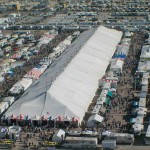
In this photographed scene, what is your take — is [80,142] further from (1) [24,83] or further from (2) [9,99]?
(1) [24,83]

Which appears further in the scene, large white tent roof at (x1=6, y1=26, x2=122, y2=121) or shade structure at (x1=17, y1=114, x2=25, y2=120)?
large white tent roof at (x1=6, y1=26, x2=122, y2=121)

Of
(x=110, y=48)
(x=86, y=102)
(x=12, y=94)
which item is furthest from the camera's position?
(x=110, y=48)

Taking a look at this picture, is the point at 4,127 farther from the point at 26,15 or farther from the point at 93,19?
the point at 26,15

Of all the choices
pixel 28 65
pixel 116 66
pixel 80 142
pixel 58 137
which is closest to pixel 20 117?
pixel 58 137

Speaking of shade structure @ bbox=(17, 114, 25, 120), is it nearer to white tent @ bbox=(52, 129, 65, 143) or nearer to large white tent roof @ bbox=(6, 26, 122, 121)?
large white tent roof @ bbox=(6, 26, 122, 121)

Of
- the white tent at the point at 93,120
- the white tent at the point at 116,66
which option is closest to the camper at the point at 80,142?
the white tent at the point at 93,120

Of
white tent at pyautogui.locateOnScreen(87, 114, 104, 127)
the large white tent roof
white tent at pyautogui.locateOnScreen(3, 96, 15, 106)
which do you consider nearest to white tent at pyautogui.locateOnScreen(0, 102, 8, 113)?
white tent at pyautogui.locateOnScreen(3, 96, 15, 106)

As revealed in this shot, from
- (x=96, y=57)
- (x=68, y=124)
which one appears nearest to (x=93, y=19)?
(x=96, y=57)

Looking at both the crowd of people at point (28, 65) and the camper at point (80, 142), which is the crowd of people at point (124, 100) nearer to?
the camper at point (80, 142)

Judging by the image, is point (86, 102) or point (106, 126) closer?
point (106, 126)
